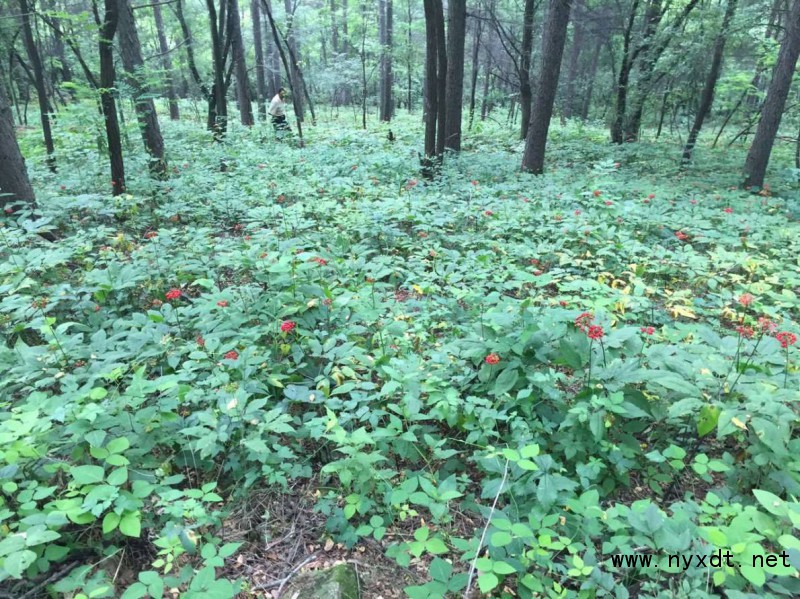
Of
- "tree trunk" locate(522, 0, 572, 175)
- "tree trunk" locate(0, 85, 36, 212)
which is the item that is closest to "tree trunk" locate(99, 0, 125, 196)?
"tree trunk" locate(0, 85, 36, 212)

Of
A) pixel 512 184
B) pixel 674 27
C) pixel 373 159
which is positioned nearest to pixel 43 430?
pixel 512 184

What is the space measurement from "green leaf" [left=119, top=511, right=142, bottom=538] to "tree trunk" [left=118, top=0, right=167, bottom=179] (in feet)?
24.0

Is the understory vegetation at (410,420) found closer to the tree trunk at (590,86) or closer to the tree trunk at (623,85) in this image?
the tree trunk at (623,85)

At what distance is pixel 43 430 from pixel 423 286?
2885mm

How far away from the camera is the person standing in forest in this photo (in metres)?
13.0

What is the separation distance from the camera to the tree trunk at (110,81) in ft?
18.5

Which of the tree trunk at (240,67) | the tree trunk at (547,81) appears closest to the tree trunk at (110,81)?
the tree trunk at (547,81)

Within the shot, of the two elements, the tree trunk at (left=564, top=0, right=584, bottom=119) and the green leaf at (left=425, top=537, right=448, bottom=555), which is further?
the tree trunk at (left=564, top=0, right=584, bottom=119)

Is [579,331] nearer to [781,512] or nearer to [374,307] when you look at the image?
[781,512]

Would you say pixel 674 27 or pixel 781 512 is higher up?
pixel 674 27

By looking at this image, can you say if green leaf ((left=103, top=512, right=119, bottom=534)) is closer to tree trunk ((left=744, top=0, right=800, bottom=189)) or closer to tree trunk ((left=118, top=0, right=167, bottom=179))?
tree trunk ((left=118, top=0, right=167, bottom=179))

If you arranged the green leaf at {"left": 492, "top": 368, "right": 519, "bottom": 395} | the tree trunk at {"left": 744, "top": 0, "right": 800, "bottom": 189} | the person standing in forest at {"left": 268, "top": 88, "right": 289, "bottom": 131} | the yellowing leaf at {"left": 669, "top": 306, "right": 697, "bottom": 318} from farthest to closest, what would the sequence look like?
the person standing in forest at {"left": 268, "top": 88, "right": 289, "bottom": 131} → the tree trunk at {"left": 744, "top": 0, "right": 800, "bottom": 189} → the yellowing leaf at {"left": 669, "top": 306, "right": 697, "bottom": 318} → the green leaf at {"left": 492, "top": 368, "right": 519, "bottom": 395}

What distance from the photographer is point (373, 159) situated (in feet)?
33.3

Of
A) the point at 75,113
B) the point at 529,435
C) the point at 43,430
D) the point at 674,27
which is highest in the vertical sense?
the point at 674,27
